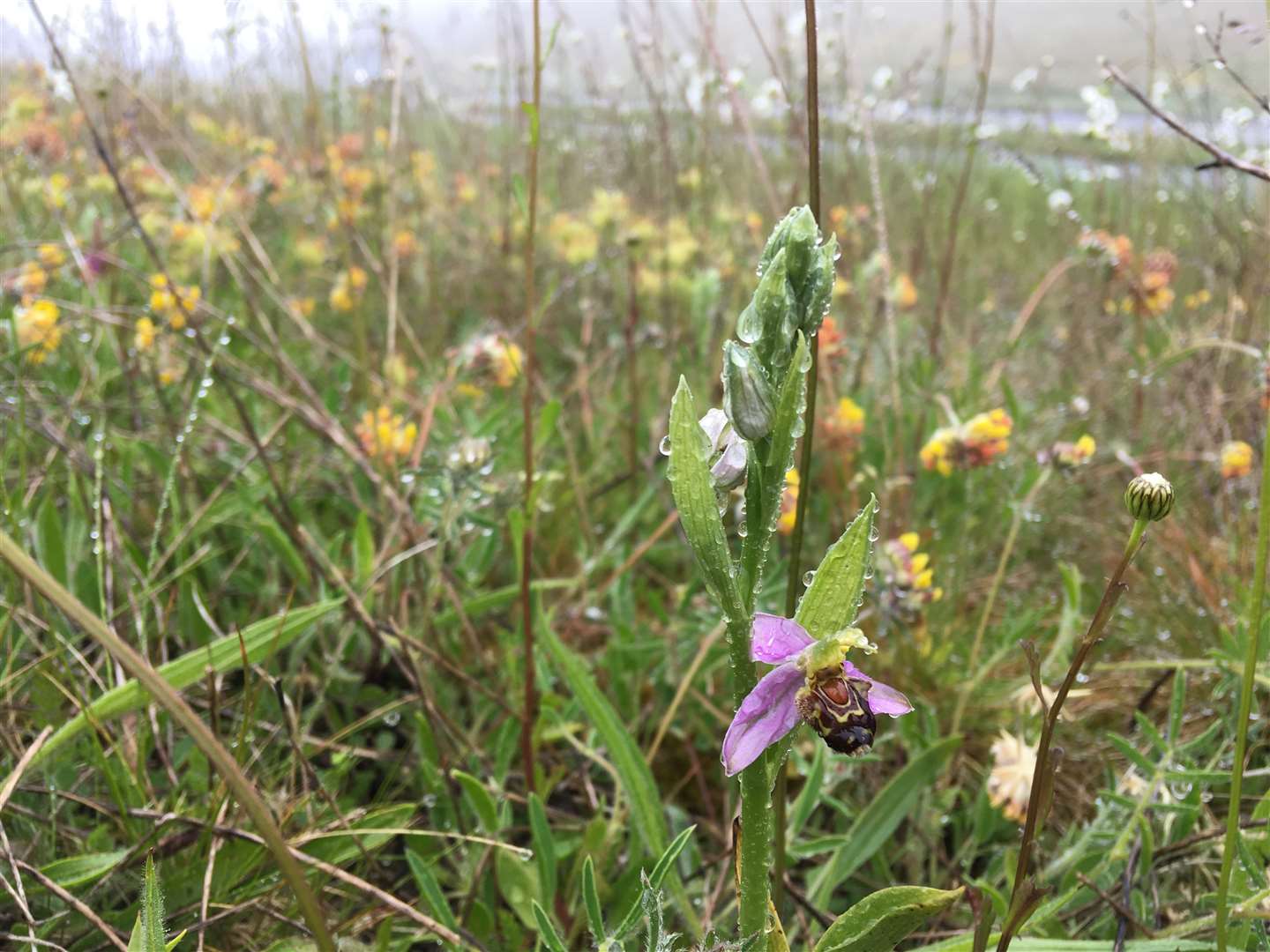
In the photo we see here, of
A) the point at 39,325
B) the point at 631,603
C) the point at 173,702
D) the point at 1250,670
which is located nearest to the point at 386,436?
the point at 631,603

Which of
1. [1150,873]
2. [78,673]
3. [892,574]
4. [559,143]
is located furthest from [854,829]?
[559,143]

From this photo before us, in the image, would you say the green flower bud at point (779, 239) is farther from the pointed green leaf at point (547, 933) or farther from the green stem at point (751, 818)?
the pointed green leaf at point (547, 933)

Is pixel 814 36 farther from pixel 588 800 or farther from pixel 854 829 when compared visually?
pixel 588 800

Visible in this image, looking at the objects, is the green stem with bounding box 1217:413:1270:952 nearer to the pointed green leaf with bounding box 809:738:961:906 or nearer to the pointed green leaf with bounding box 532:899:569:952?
the pointed green leaf with bounding box 809:738:961:906

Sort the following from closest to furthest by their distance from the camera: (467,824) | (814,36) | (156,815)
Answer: (814,36), (156,815), (467,824)

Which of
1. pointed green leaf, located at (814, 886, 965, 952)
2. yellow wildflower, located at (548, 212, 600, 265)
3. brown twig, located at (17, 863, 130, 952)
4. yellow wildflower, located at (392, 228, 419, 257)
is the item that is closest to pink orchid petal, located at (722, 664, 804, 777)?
pointed green leaf, located at (814, 886, 965, 952)

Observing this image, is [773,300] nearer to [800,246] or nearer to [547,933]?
[800,246]

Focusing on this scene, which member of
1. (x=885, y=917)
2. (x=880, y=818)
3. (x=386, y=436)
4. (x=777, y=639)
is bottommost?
(x=880, y=818)
